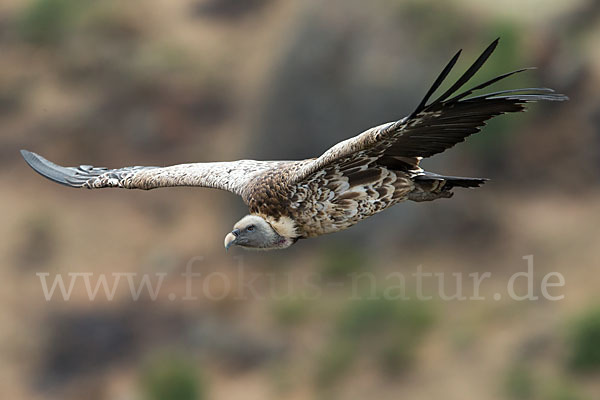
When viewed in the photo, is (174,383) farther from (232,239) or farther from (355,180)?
(355,180)

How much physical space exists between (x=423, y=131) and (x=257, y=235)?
1.86 metres

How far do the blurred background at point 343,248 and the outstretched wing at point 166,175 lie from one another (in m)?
13.1

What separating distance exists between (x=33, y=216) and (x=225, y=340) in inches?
286

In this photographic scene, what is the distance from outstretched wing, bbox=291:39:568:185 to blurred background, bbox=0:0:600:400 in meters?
14.6

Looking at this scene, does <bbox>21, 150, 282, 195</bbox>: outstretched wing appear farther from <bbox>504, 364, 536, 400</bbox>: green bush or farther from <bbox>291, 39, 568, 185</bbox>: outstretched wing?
<bbox>504, 364, 536, 400</bbox>: green bush

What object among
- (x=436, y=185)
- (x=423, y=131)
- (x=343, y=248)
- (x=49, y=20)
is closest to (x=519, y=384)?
(x=343, y=248)

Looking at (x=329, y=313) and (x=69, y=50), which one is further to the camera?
(x=69, y=50)

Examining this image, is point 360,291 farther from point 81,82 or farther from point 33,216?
point 81,82

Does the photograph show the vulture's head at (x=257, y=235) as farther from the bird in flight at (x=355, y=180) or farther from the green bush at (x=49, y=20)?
the green bush at (x=49, y=20)

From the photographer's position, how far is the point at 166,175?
420 inches

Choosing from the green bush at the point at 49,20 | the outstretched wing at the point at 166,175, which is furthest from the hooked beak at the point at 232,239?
the green bush at the point at 49,20

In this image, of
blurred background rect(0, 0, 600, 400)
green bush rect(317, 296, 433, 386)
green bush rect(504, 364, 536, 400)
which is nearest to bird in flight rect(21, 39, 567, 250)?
green bush rect(504, 364, 536, 400)

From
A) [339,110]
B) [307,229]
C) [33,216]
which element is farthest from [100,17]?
[307,229]

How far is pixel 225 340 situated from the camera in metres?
26.5
